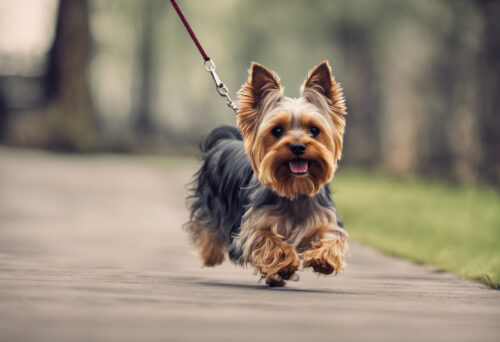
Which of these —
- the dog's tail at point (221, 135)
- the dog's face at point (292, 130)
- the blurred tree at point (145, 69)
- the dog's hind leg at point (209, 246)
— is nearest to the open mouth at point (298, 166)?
the dog's face at point (292, 130)

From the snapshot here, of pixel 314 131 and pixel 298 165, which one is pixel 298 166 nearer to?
pixel 298 165

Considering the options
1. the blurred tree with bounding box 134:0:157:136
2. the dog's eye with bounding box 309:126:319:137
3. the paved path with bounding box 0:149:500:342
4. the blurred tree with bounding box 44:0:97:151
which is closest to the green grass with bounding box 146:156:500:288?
the paved path with bounding box 0:149:500:342

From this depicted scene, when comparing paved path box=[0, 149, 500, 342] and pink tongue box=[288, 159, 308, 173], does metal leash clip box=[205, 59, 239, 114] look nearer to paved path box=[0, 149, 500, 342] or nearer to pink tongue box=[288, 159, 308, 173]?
pink tongue box=[288, 159, 308, 173]

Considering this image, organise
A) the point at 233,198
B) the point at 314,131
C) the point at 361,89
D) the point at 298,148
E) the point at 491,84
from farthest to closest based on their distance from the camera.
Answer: the point at 361,89
the point at 491,84
the point at 233,198
the point at 314,131
the point at 298,148

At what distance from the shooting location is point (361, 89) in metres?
32.3

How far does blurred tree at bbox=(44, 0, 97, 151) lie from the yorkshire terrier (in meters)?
20.4

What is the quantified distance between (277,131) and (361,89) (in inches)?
1011

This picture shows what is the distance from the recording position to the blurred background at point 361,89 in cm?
1519

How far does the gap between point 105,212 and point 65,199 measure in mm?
1824

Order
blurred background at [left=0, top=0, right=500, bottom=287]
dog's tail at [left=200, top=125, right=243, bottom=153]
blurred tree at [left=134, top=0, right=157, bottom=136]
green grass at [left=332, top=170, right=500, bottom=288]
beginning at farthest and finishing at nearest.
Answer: blurred tree at [left=134, top=0, right=157, bottom=136], blurred background at [left=0, top=0, right=500, bottom=287], green grass at [left=332, top=170, right=500, bottom=288], dog's tail at [left=200, top=125, right=243, bottom=153]

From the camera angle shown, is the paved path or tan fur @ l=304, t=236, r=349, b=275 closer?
the paved path

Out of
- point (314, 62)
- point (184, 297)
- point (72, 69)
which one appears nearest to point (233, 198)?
point (184, 297)

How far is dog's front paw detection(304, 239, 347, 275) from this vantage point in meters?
7.03

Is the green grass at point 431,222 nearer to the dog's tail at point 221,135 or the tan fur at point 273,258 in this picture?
the tan fur at point 273,258
